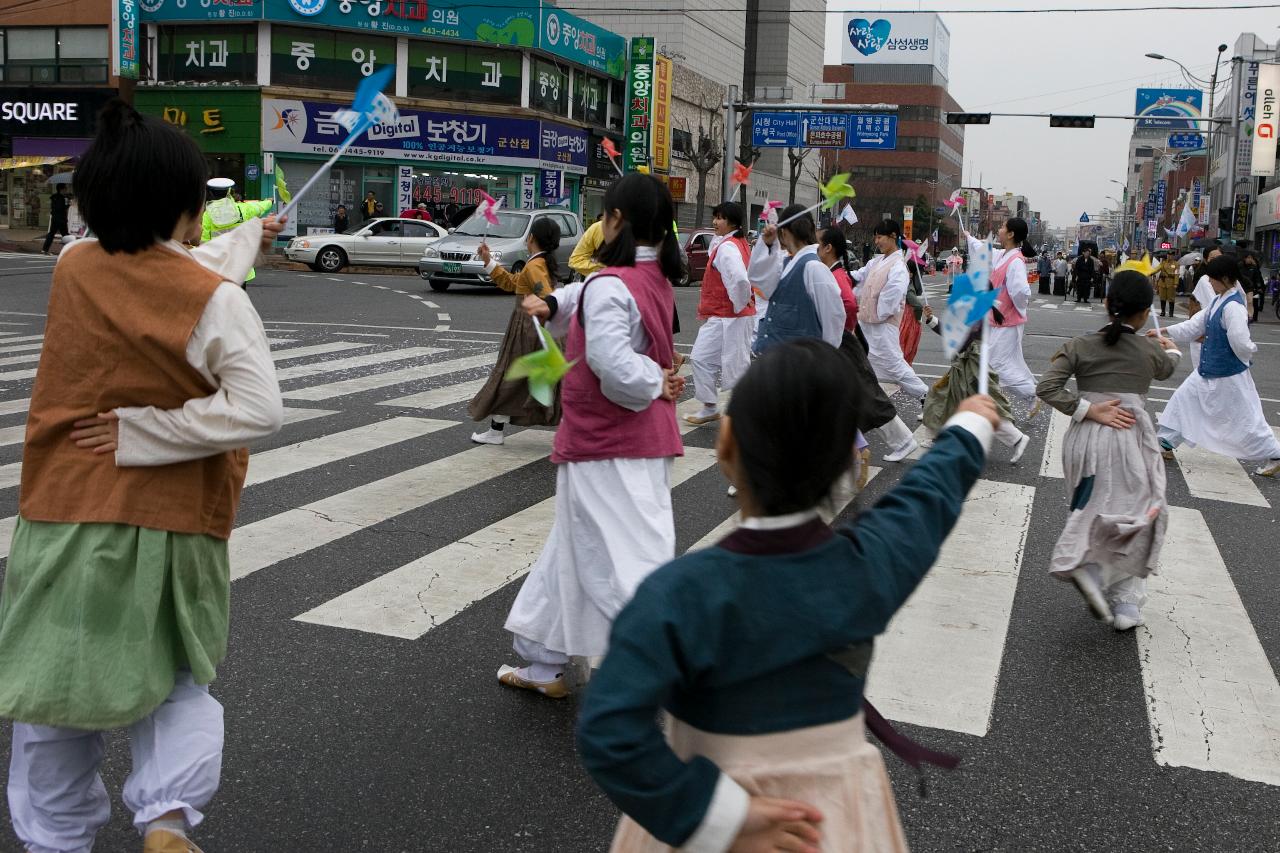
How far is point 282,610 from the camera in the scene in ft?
16.0

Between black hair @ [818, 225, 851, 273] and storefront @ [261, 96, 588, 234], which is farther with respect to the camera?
storefront @ [261, 96, 588, 234]

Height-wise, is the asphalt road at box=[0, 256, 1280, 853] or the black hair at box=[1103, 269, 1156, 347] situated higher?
the black hair at box=[1103, 269, 1156, 347]

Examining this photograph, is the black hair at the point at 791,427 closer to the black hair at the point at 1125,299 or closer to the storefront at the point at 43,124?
the black hair at the point at 1125,299

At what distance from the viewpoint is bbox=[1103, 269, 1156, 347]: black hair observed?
5.07 meters

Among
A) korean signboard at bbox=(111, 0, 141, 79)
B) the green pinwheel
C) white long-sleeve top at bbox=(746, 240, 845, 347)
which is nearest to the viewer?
the green pinwheel

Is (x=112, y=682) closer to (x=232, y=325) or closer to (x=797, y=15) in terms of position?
(x=232, y=325)

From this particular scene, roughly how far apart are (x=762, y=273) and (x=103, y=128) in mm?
6577

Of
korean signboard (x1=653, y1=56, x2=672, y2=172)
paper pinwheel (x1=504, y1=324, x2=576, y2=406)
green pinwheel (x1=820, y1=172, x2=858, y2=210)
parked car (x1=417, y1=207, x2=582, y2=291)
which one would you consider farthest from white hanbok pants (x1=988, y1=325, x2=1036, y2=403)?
korean signboard (x1=653, y1=56, x2=672, y2=172)

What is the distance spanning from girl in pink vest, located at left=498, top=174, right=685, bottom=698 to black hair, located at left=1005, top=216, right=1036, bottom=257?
602cm

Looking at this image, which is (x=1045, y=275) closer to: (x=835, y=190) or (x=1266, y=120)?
(x=1266, y=120)

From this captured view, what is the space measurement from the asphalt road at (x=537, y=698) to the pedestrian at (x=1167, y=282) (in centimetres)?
1951

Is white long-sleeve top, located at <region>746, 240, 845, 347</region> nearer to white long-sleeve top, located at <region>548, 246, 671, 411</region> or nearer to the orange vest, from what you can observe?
white long-sleeve top, located at <region>548, 246, 671, 411</region>

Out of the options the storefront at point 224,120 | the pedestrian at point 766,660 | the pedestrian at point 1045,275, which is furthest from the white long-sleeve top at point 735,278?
the pedestrian at point 1045,275

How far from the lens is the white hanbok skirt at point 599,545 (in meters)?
3.75
